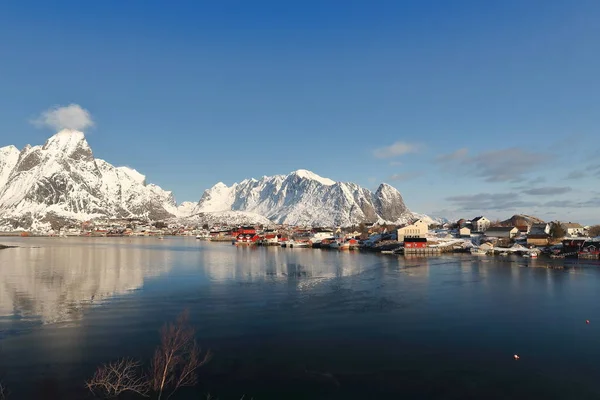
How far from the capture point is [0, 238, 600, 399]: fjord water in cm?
1464

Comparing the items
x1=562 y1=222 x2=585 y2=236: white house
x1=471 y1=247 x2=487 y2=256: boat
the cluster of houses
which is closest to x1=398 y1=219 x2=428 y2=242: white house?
the cluster of houses

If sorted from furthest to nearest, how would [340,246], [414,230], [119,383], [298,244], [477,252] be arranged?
[298,244]
[340,246]
[414,230]
[477,252]
[119,383]

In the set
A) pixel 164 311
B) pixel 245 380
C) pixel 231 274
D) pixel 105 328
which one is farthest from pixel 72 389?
pixel 231 274

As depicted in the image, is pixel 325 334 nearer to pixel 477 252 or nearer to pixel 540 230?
pixel 477 252

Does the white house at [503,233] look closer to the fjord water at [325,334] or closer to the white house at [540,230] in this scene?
the white house at [540,230]

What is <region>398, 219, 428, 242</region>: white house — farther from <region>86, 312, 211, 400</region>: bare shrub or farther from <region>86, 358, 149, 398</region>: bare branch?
<region>86, 358, 149, 398</region>: bare branch

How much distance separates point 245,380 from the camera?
14820mm

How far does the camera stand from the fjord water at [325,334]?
14.6 m

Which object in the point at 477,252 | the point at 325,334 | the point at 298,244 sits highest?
the point at 298,244

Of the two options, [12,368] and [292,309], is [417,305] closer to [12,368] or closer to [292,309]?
[292,309]

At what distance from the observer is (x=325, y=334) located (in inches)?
806

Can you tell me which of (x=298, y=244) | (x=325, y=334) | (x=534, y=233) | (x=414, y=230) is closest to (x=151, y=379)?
(x=325, y=334)

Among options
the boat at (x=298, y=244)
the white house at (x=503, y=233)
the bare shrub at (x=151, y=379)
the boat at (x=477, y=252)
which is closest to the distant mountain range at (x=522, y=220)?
the white house at (x=503, y=233)

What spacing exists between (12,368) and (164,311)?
10062 mm
